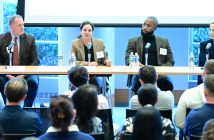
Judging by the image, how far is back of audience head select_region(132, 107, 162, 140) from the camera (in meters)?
2.63

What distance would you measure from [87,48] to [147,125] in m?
3.27

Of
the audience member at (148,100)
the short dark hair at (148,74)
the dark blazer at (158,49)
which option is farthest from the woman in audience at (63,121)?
the dark blazer at (158,49)

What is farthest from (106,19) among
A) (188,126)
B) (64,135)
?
(64,135)

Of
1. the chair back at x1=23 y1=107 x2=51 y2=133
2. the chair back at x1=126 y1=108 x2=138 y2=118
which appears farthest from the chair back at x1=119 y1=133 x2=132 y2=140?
the chair back at x1=23 y1=107 x2=51 y2=133

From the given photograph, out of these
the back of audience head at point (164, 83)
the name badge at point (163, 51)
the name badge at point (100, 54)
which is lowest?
the back of audience head at point (164, 83)

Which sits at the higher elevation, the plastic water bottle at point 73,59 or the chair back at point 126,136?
the plastic water bottle at point 73,59

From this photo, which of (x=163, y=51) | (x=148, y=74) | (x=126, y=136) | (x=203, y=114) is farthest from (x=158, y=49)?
(x=126, y=136)

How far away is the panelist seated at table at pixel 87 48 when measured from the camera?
5.72 meters

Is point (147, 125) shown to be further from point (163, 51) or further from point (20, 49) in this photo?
point (20, 49)

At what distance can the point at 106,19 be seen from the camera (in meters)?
6.75

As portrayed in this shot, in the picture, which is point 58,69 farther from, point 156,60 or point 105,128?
point 105,128

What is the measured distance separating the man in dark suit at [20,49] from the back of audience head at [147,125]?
10.3ft

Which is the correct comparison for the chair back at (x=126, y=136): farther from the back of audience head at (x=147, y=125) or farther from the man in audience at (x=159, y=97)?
Answer: the man in audience at (x=159, y=97)

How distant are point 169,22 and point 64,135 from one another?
182 inches
